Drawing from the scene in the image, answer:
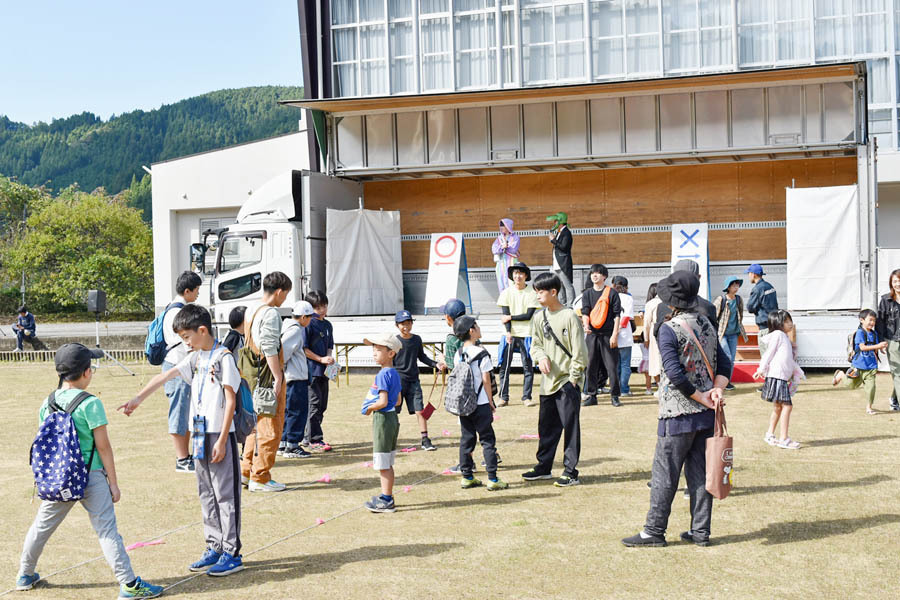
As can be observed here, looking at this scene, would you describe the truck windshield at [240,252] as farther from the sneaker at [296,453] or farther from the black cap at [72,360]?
the black cap at [72,360]

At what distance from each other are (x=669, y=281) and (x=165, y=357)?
486 cm

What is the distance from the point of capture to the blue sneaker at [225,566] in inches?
220

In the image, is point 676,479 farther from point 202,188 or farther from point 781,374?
point 202,188

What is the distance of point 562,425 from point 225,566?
3.34 metres

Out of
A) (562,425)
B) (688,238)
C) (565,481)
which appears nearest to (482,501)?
(565,481)

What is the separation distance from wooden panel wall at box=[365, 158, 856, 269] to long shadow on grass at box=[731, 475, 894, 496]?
474 inches

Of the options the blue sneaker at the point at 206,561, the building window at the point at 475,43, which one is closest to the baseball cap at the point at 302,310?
the blue sneaker at the point at 206,561

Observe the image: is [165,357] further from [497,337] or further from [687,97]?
[687,97]

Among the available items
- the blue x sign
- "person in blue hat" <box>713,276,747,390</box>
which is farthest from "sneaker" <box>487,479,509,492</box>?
the blue x sign

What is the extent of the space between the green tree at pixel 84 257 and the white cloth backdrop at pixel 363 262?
35560 mm

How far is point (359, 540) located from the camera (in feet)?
20.9

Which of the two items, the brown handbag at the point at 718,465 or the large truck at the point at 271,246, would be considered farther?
the large truck at the point at 271,246

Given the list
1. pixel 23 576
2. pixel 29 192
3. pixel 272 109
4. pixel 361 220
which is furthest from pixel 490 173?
pixel 272 109

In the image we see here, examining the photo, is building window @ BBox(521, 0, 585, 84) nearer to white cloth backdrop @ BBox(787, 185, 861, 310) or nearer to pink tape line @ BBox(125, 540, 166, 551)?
white cloth backdrop @ BBox(787, 185, 861, 310)
